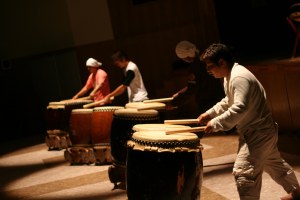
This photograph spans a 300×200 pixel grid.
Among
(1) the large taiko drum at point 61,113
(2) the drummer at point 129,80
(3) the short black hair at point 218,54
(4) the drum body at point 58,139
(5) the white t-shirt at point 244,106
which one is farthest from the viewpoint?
(4) the drum body at point 58,139

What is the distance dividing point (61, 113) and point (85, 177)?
199cm

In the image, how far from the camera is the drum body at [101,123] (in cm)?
613

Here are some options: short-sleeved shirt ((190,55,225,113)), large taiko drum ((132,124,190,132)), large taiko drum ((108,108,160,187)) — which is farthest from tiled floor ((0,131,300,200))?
large taiko drum ((132,124,190,132))

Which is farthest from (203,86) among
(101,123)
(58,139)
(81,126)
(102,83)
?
(58,139)

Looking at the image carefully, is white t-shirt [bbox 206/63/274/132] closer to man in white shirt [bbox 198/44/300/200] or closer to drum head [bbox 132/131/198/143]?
man in white shirt [bbox 198/44/300/200]

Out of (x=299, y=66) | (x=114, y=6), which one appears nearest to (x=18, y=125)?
(x=114, y=6)

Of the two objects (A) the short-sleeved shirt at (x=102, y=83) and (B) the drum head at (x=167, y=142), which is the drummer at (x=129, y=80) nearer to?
(A) the short-sleeved shirt at (x=102, y=83)

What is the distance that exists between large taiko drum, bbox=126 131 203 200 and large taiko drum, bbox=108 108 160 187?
129cm

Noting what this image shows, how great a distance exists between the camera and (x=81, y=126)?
642cm

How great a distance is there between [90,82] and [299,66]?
3155 mm

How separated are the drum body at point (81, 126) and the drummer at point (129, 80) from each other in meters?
0.32

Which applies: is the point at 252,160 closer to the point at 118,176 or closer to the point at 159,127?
the point at 159,127

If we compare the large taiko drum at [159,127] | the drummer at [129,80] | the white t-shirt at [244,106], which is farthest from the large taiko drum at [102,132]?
the white t-shirt at [244,106]

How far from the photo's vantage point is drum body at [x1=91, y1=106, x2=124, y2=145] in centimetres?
613
